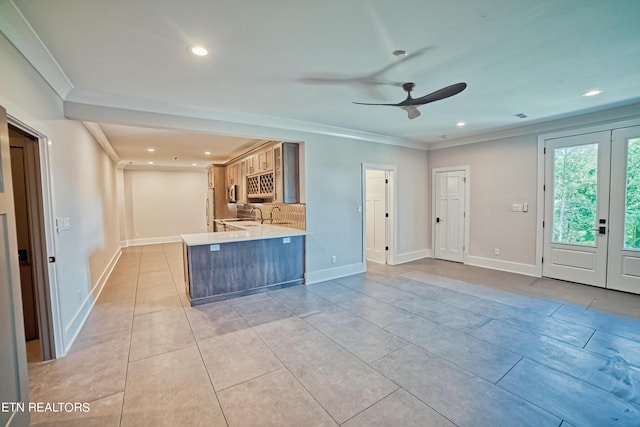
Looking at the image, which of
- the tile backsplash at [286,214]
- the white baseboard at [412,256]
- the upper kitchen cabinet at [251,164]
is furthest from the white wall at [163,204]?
the white baseboard at [412,256]

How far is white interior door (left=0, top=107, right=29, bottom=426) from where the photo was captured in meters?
1.55

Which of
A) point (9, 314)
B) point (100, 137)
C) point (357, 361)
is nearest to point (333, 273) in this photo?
point (357, 361)

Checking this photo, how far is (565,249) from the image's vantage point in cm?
462

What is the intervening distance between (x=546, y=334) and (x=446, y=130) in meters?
3.62

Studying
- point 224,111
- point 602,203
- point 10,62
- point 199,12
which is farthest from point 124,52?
point 602,203

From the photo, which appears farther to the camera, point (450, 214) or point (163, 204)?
point (163, 204)

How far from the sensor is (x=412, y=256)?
6.31m

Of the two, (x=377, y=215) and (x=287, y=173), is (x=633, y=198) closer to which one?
(x=377, y=215)

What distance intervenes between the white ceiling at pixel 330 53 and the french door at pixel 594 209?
704 millimetres

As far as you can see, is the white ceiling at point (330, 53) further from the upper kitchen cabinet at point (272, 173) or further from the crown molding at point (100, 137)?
the crown molding at point (100, 137)

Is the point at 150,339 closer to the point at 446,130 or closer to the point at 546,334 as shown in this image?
the point at 546,334

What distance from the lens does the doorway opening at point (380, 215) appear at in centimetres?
589

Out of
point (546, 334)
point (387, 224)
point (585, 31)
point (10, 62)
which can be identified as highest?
point (585, 31)

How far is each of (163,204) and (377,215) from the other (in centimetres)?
718
